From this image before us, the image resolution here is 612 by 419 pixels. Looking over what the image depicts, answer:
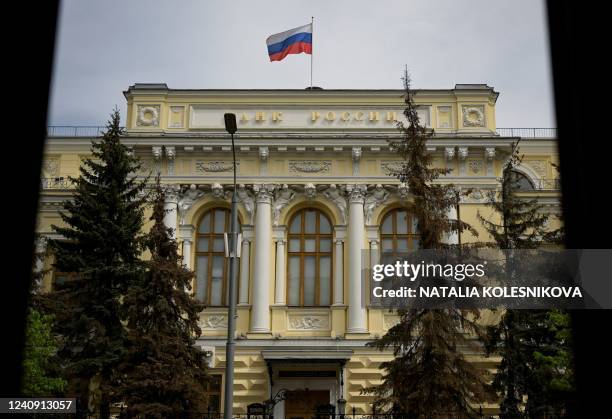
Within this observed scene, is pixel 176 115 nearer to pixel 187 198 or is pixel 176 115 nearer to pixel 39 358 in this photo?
pixel 187 198

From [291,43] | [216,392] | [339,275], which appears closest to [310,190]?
[339,275]

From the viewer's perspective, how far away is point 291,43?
2998 cm

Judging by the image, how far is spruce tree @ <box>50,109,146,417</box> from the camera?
22312mm

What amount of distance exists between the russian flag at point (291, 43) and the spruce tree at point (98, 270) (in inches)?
302

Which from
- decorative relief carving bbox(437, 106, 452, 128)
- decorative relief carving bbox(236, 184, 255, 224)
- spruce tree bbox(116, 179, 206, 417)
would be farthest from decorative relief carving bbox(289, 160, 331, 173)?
spruce tree bbox(116, 179, 206, 417)

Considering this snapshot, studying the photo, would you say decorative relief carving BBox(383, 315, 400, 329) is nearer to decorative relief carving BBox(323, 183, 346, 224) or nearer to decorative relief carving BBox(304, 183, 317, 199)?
decorative relief carving BBox(323, 183, 346, 224)

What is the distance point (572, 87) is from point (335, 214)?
24930 millimetres

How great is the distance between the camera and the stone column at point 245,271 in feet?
88.9

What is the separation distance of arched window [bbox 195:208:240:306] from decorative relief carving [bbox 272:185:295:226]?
6.15ft

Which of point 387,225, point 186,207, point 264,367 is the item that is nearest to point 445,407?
point 264,367

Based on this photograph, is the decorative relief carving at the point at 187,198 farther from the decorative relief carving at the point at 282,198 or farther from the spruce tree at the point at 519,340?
the spruce tree at the point at 519,340

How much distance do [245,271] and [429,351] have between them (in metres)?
10.4

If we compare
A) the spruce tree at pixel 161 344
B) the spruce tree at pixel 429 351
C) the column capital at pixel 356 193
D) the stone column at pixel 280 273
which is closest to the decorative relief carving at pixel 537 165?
the column capital at pixel 356 193

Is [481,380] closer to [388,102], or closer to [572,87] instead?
[388,102]
